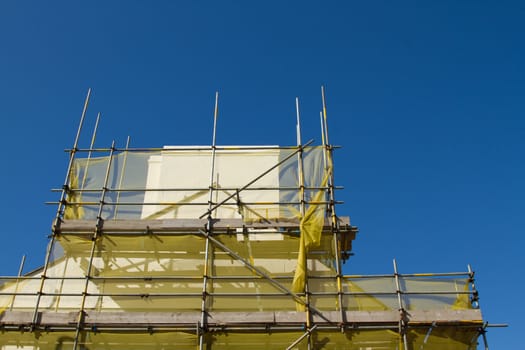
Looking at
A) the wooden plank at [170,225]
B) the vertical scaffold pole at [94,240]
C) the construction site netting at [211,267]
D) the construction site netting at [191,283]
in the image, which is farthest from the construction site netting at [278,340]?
the wooden plank at [170,225]

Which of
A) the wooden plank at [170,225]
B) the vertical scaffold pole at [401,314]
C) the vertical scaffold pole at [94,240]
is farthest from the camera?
the wooden plank at [170,225]

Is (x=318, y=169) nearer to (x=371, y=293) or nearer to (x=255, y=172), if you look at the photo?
(x=255, y=172)

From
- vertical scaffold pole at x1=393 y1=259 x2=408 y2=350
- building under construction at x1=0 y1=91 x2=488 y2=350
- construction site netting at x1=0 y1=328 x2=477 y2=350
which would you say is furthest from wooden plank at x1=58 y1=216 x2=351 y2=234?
construction site netting at x1=0 y1=328 x2=477 y2=350

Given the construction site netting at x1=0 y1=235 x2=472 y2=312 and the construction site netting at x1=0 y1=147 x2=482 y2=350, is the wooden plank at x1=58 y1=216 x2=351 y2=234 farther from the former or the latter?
the construction site netting at x1=0 y1=235 x2=472 y2=312

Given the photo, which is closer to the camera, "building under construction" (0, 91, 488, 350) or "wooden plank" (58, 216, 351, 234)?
"building under construction" (0, 91, 488, 350)

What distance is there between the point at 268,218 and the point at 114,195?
3565 millimetres

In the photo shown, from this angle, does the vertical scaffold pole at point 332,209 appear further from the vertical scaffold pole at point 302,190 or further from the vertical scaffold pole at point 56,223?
the vertical scaffold pole at point 56,223

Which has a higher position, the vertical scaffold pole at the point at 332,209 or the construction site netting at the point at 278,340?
the vertical scaffold pole at the point at 332,209

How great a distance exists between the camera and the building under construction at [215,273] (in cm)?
930

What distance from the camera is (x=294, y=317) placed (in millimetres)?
9320

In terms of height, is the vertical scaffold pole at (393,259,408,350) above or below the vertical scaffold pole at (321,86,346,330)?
below

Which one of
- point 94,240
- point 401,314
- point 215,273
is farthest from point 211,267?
point 401,314

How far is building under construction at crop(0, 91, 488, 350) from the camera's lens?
9.30 metres

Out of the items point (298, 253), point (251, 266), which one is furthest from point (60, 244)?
point (298, 253)
